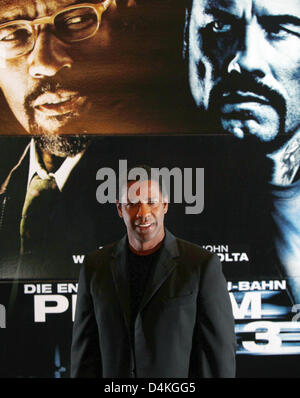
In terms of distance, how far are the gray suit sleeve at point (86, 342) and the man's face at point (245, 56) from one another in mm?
1389

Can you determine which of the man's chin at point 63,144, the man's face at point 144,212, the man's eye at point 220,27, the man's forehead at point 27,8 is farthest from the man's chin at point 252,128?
the man's forehead at point 27,8

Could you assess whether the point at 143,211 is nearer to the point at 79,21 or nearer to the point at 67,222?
the point at 67,222

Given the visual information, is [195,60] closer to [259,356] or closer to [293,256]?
[293,256]

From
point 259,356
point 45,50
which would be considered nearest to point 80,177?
point 45,50

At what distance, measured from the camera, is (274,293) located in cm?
245

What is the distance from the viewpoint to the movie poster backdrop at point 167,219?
244cm

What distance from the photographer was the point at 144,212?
1.91 meters

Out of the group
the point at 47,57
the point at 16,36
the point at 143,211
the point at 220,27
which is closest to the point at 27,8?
the point at 16,36

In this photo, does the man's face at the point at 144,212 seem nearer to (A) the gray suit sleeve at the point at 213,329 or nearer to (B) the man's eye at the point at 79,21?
(A) the gray suit sleeve at the point at 213,329

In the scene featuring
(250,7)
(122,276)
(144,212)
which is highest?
(250,7)

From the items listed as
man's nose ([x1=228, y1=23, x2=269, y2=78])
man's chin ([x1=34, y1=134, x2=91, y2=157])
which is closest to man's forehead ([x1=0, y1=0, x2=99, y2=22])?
man's chin ([x1=34, y1=134, x2=91, y2=157])

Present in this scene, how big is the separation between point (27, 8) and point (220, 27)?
122 centimetres

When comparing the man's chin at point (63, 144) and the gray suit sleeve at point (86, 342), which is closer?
the gray suit sleeve at point (86, 342)

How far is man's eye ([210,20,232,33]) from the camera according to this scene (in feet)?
7.91
